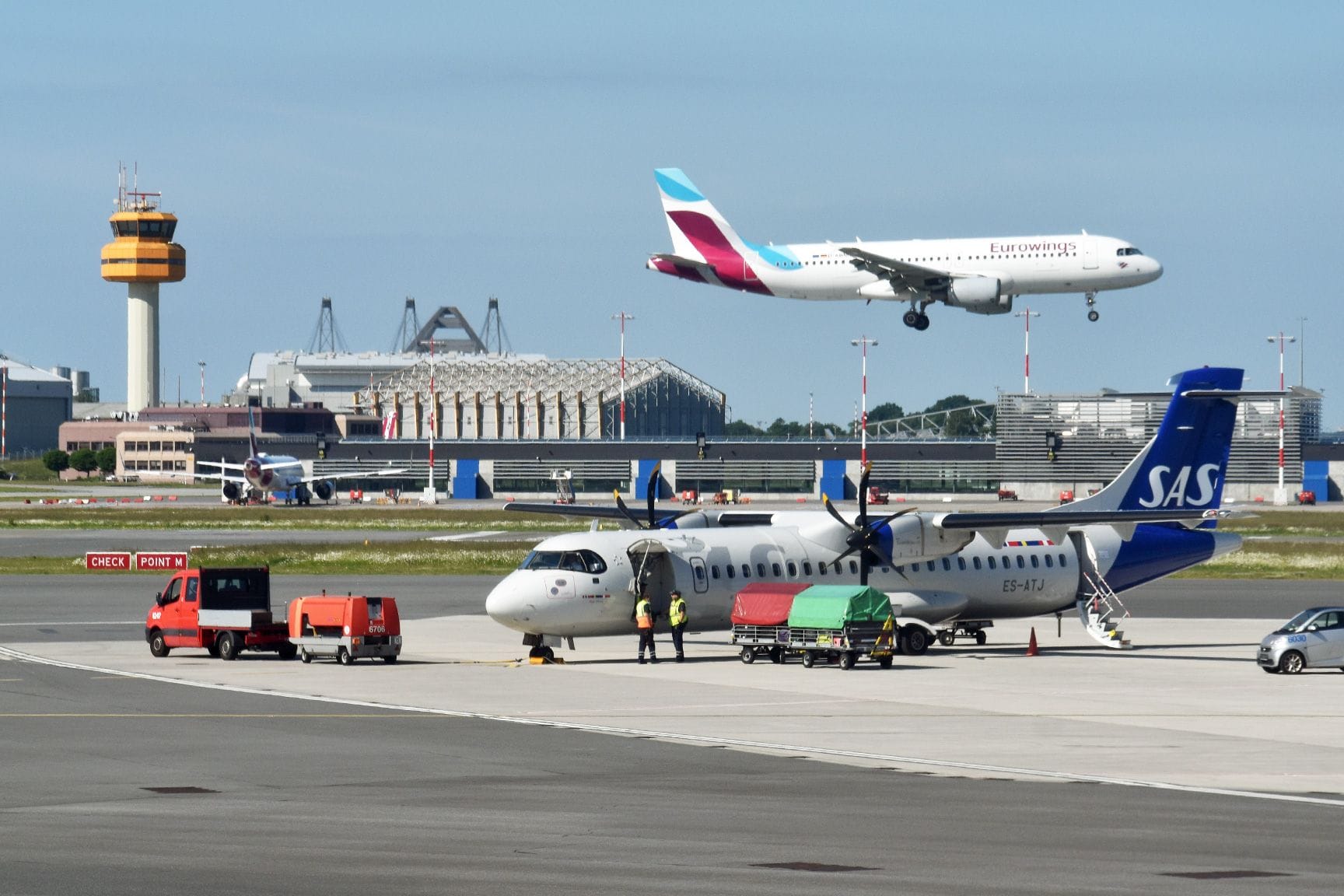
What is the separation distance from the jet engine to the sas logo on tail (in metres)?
29.7

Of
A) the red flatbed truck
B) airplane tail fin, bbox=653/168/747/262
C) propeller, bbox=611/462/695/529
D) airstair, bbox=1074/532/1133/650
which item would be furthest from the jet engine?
the red flatbed truck

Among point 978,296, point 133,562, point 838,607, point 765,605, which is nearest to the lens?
point 838,607

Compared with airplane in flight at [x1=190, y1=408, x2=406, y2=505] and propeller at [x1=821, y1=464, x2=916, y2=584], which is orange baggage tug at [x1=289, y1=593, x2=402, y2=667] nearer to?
propeller at [x1=821, y1=464, x2=916, y2=584]

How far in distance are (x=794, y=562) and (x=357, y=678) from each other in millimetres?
11320

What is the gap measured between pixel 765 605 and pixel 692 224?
1903 inches

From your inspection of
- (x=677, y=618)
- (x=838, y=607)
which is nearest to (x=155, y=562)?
(x=677, y=618)

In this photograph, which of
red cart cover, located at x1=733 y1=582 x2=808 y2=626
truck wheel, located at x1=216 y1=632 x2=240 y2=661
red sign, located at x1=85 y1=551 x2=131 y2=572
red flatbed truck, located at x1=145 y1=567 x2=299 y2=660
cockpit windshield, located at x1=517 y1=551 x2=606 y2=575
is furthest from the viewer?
red sign, located at x1=85 y1=551 x2=131 y2=572

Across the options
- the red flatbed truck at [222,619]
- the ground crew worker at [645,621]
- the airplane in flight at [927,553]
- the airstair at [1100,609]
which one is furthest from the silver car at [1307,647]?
the red flatbed truck at [222,619]

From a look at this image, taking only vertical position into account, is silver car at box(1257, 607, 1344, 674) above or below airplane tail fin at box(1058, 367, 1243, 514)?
below

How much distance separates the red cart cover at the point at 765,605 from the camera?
3909 cm

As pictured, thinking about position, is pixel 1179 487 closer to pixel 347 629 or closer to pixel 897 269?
pixel 347 629

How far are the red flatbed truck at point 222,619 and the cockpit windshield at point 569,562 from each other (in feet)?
22.6

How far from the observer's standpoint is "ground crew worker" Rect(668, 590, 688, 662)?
38938 millimetres

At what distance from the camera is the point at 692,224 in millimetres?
85312
